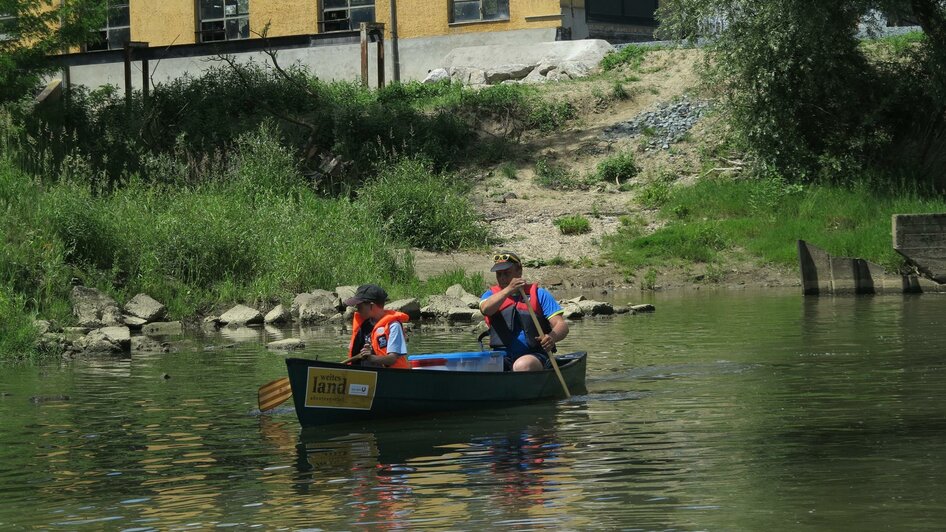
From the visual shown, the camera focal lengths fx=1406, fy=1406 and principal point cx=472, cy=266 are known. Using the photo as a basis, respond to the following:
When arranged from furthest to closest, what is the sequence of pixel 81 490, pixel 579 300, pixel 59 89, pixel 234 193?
pixel 59 89 < pixel 234 193 < pixel 579 300 < pixel 81 490

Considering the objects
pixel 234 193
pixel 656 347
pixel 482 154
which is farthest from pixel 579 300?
pixel 482 154

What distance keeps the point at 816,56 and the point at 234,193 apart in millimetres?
12359

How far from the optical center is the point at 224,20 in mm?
46969

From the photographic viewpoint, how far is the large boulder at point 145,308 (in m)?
22.5

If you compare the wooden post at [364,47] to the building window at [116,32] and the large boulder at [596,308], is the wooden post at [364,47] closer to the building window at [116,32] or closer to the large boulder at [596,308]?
the building window at [116,32]

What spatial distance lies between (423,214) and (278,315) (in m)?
7.18

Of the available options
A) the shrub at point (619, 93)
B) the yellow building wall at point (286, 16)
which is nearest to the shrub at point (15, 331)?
the shrub at point (619, 93)

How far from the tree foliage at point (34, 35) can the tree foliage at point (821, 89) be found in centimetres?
1303

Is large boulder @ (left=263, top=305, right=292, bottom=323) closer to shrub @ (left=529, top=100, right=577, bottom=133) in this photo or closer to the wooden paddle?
the wooden paddle

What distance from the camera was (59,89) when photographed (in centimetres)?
4162

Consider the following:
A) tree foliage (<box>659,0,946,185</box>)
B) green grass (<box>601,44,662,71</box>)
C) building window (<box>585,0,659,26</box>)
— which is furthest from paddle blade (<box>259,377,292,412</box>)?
building window (<box>585,0,659,26</box>)

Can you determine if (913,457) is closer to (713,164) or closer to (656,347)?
(656,347)

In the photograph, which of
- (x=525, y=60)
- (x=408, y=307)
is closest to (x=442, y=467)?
(x=408, y=307)

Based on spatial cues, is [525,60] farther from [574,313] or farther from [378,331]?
[378,331]
